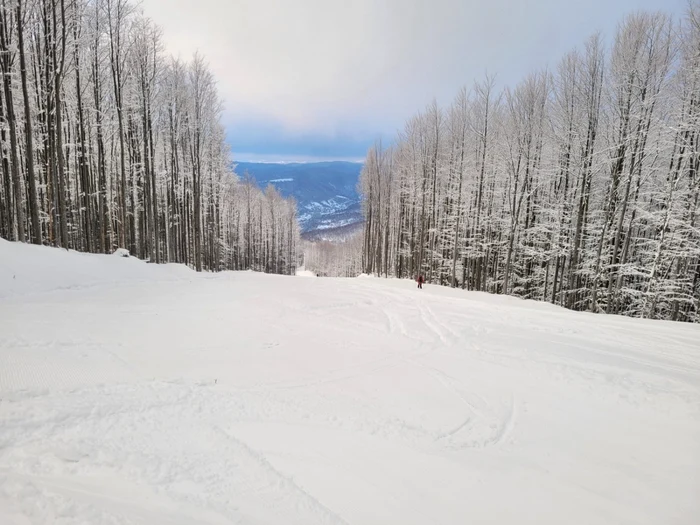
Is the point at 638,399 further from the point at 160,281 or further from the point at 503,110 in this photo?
the point at 503,110

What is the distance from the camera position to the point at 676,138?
12812mm

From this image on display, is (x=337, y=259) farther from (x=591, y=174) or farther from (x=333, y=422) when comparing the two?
(x=333, y=422)

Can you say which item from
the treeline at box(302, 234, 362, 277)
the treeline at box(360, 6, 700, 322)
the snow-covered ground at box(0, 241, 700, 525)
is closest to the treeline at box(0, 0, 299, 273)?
the snow-covered ground at box(0, 241, 700, 525)

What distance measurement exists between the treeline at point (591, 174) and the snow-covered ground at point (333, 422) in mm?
8302

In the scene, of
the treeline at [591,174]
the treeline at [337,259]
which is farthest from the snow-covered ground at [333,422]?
the treeline at [337,259]

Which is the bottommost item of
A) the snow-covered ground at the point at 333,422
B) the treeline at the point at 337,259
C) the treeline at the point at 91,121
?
the treeline at the point at 337,259

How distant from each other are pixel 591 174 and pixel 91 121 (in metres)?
25.4

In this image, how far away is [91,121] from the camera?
18.0 metres

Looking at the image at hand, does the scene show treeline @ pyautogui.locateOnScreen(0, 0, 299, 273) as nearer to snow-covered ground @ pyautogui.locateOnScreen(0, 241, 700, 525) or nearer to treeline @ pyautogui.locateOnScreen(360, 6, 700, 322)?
snow-covered ground @ pyautogui.locateOnScreen(0, 241, 700, 525)

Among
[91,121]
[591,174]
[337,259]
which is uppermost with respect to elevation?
[91,121]

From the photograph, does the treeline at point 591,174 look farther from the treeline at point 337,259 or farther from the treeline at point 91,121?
the treeline at point 337,259

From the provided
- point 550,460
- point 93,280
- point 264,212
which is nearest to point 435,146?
point 93,280

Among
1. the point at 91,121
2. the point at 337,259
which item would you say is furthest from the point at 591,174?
the point at 337,259

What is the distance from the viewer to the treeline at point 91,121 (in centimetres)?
1198
